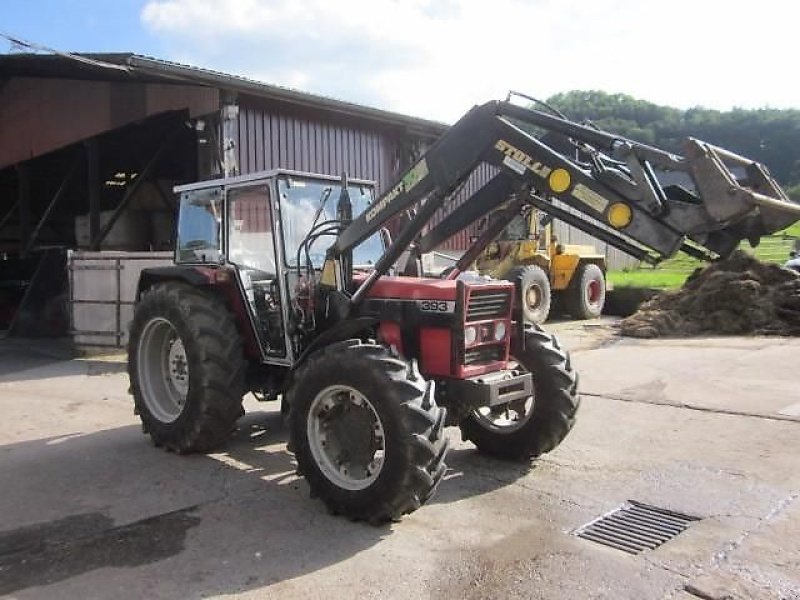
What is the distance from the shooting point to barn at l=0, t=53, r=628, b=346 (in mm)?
12164

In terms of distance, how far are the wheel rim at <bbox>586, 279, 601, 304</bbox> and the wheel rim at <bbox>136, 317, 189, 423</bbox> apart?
1298cm

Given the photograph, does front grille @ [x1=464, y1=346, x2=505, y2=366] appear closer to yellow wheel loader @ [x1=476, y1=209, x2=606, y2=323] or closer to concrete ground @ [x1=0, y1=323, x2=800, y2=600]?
concrete ground @ [x1=0, y1=323, x2=800, y2=600]

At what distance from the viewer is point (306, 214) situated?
20.4 ft

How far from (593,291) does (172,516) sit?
591 inches

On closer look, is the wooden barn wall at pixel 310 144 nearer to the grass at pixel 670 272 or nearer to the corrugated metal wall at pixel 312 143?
the corrugated metal wall at pixel 312 143

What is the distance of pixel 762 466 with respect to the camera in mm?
5945

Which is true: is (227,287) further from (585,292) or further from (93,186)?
(585,292)

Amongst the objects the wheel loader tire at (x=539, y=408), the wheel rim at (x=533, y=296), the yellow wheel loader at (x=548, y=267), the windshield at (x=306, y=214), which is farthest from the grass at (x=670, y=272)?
the windshield at (x=306, y=214)

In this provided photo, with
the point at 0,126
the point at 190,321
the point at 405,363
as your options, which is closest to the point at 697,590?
the point at 405,363

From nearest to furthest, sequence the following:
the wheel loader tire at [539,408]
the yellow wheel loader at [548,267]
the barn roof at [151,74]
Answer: the wheel loader tire at [539,408], the barn roof at [151,74], the yellow wheel loader at [548,267]

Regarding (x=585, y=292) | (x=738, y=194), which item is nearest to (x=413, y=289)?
(x=738, y=194)

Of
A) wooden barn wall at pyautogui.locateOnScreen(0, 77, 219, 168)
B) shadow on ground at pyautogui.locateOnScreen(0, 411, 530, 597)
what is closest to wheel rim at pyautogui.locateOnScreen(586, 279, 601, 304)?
wooden barn wall at pyautogui.locateOnScreen(0, 77, 219, 168)

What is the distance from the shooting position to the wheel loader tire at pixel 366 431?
4.41 m

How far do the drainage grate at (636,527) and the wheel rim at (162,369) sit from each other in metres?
3.68
